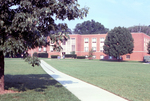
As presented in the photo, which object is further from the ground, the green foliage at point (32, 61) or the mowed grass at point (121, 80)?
the green foliage at point (32, 61)

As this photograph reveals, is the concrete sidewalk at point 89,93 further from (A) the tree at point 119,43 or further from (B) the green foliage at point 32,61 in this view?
(A) the tree at point 119,43

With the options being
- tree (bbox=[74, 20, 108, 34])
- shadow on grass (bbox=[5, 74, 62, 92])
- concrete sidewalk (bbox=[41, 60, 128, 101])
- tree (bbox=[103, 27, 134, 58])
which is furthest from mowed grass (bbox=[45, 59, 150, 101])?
tree (bbox=[74, 20, 108, 34])

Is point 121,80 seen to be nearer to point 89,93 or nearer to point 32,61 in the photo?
point 89,93

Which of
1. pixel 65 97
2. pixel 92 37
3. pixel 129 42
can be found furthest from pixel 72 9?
pixel 92 37

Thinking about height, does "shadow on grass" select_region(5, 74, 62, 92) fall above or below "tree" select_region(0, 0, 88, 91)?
below

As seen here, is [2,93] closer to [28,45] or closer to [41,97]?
[41,97]

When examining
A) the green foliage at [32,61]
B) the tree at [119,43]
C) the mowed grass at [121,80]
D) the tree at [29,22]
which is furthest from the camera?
the tree at [119,43]

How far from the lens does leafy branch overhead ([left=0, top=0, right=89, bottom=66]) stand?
20.9ft

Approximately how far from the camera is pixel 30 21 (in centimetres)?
616

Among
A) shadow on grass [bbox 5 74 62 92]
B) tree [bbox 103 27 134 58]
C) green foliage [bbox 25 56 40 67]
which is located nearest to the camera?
green foliage [bbox 25 56 40 67]

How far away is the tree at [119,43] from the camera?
5366cm

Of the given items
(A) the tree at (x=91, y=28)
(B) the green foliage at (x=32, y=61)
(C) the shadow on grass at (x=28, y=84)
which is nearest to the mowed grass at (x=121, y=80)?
(C) the shadow on grass at (x=28, y=84)

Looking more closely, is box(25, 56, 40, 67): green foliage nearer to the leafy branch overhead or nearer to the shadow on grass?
the leafy branch overhead

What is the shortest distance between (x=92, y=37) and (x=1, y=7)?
69.1 meters
